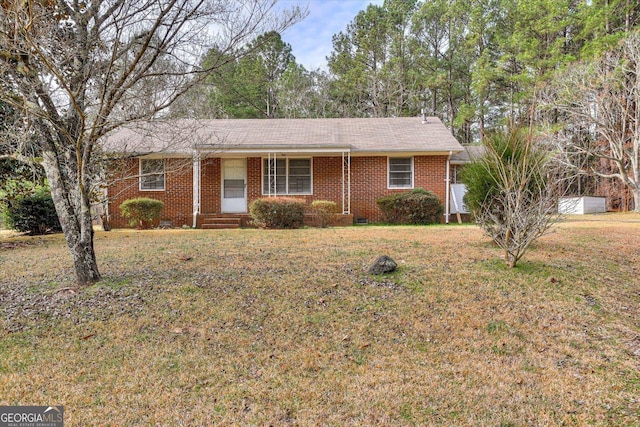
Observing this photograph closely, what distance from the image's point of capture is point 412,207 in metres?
13.2

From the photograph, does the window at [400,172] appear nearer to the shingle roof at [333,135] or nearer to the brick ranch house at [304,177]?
the brick ranch house at [304,177]

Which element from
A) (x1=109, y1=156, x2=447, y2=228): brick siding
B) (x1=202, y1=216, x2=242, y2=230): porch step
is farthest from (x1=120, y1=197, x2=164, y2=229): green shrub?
(x1=202, y1=216, x2=242, y2=230): porch step

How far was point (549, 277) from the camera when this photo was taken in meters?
5.71

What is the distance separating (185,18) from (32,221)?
997 cm

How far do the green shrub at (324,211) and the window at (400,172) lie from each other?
10.0 feet

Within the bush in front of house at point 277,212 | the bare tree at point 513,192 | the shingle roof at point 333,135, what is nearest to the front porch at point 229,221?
the bush in front of house at point 277,212

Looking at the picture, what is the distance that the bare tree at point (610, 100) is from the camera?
16.7m

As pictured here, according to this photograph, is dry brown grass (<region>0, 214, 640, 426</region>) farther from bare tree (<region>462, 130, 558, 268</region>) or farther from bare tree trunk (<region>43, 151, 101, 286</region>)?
bare tree (<region>462, 130, 558, 268</region>)

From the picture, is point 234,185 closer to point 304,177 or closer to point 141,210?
point 304,177

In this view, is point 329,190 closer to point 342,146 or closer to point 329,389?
point 342,146

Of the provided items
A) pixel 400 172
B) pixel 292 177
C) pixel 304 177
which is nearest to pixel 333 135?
pixel 304 177

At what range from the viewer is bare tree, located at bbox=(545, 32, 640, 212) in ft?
54.9

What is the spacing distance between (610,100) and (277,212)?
15.9 m

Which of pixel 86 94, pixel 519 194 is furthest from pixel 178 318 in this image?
pixel 519 194
